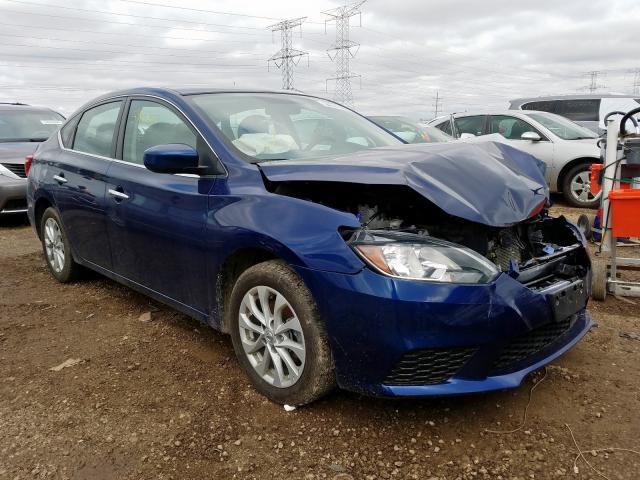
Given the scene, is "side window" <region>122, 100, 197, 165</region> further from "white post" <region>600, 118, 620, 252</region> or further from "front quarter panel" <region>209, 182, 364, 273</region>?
"white post" <region>600, 118, 620, 252</region>

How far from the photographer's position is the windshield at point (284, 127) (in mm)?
2984

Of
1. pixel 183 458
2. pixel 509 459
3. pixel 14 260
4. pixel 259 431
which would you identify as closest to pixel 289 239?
pixel 259 431

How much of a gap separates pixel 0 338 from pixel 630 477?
364 centimetres

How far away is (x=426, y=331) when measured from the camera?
2.09m

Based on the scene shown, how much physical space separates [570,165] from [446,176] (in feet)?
21.9

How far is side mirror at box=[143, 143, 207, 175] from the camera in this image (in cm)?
274

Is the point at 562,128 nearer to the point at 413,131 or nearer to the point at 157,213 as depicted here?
the point at 413,131

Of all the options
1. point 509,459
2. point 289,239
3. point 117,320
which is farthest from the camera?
point 117,320

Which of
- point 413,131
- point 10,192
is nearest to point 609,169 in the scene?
point 413,131

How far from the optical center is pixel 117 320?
3.79 m

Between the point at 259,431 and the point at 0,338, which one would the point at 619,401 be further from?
the point at 0,338

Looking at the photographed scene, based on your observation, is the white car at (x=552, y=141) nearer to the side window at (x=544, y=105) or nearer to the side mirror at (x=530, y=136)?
the side mirror at (x=530, y=136)

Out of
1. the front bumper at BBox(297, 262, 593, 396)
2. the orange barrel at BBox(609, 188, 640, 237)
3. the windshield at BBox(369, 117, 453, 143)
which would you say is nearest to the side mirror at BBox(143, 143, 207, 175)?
the front bumper at BBox(297, 262, 593, 396)

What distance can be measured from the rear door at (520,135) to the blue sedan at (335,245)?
5687mm
